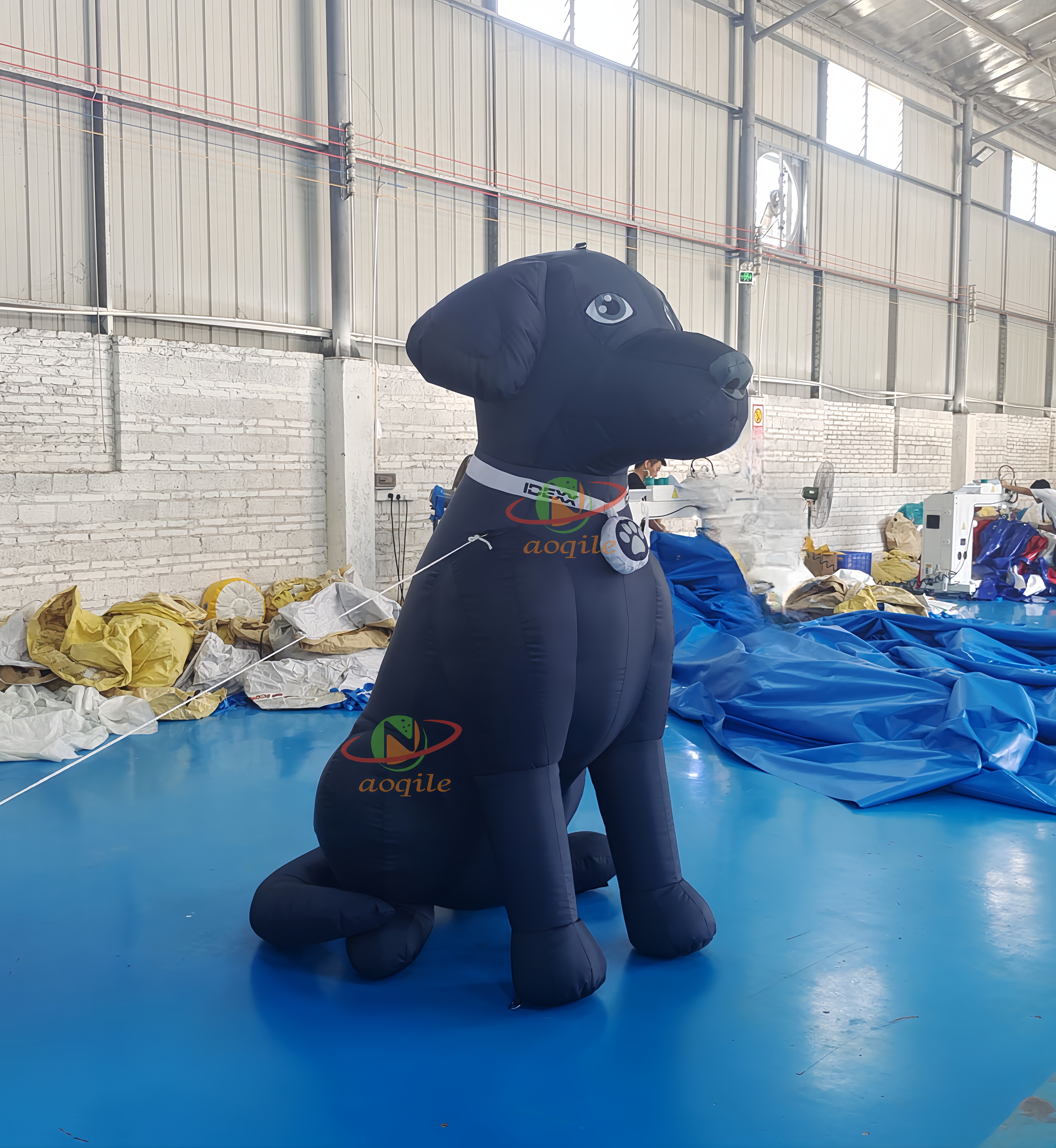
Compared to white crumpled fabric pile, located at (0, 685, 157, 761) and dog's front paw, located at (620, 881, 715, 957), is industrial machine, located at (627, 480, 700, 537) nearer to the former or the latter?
white crumpled fabric pile, located at (0, 685, 157, 761)

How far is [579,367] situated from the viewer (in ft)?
6.14

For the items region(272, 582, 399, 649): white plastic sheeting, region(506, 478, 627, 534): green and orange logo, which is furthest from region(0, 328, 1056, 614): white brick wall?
region(506, 478, 627, 534): green and orange logo

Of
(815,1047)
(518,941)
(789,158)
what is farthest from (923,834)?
(789,158)

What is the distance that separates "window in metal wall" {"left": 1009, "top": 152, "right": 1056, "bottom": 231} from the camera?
45.6 feet

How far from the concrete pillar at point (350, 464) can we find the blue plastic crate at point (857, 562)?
5.23m

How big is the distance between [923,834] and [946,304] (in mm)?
11736

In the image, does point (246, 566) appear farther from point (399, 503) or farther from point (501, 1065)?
point (501, 1065)

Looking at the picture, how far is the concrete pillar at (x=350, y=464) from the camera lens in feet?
22.7

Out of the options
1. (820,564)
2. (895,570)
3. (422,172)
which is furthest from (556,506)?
(895,570)

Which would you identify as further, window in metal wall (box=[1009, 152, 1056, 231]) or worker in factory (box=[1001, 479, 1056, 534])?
window in metal wall (box=[1009, 152, 1056, 231])

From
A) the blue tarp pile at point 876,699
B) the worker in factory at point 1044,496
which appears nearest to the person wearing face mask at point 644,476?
the blue tarp pile at point 876,699

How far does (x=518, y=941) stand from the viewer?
1.93 m

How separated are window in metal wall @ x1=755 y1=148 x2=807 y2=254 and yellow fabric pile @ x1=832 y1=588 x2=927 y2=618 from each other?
524cm

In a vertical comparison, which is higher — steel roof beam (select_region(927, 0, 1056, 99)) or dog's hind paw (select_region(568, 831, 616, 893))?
steel roof beam (select_region(927, 0, 1056, 99))
